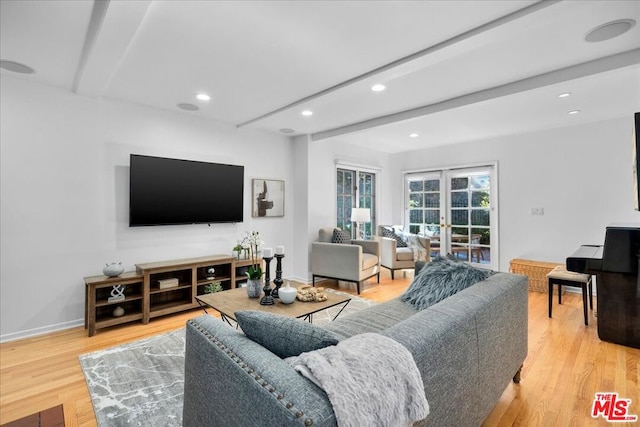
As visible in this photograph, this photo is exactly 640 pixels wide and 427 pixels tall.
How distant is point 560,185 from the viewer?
4.34 meters

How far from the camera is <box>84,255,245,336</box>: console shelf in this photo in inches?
114

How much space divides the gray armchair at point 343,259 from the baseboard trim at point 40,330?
2.83m

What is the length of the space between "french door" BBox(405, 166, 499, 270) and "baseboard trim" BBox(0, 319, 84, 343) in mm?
5349

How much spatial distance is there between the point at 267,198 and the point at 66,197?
231 cm

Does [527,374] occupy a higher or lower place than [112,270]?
lower

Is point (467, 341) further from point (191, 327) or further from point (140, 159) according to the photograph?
point (140, 159)

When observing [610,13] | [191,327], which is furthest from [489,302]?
[610,13]

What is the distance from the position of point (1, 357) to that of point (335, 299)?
2.74 m

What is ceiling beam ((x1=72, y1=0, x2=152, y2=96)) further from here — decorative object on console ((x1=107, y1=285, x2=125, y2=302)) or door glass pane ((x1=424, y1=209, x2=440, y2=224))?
door glass pane ((x1=424, y1=209, x2=440, y2=224))

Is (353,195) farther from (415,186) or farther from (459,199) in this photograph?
(459,199)

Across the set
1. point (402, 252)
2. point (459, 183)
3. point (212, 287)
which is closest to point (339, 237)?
point (402, 252)

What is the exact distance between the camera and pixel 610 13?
5.99ft

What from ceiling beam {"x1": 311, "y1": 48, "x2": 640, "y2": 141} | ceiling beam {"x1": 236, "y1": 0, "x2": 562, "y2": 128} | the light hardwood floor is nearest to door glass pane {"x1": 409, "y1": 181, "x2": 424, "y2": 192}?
ceiling beam {"x1": 311, "y1": 48, "x2": 640, "y2": 141}

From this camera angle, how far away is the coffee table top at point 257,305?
84.7 inches
